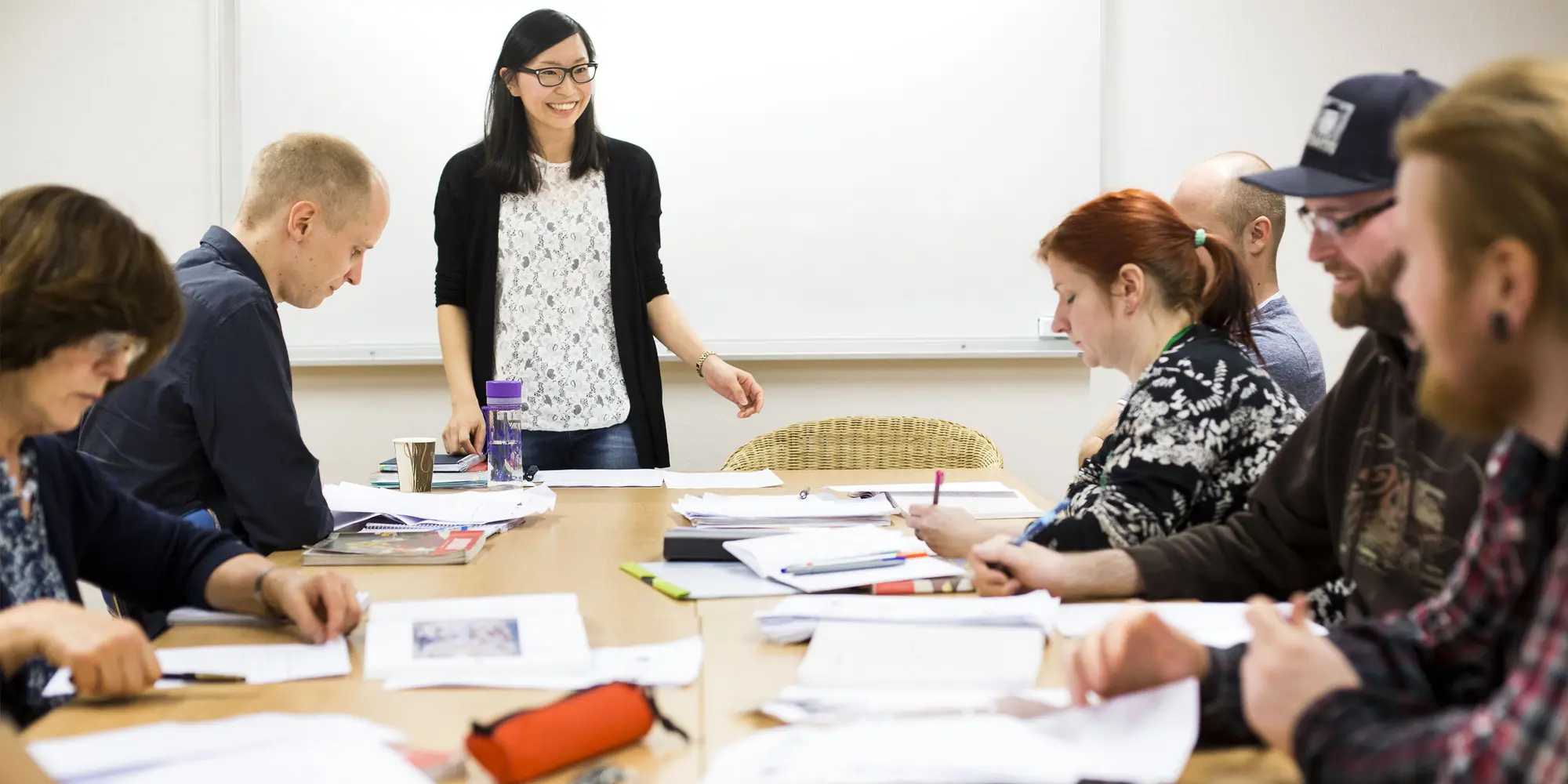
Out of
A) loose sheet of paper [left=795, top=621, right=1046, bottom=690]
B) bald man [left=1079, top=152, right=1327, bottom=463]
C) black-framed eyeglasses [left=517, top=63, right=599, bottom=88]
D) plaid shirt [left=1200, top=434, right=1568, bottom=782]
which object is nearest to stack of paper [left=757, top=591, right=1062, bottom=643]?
loose sheet of paper [left=795, top=621, right=1046, bottom=690]

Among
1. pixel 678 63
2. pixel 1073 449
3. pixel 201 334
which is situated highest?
pixel 678 63

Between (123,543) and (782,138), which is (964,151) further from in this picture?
(123,543)

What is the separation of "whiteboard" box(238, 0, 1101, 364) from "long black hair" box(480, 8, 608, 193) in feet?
2.74

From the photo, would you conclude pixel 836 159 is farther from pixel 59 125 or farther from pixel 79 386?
pixel 79 386

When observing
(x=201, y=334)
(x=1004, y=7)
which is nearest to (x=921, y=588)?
(x=201, y=334)

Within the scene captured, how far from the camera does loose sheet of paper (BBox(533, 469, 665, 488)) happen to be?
2.71 m

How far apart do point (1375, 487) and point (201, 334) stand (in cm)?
165

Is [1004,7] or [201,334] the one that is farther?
[1004,7]

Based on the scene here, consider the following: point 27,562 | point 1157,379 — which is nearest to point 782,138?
point 1157,379

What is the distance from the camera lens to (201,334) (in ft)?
6.35

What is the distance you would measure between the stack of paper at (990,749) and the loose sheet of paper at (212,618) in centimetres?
72

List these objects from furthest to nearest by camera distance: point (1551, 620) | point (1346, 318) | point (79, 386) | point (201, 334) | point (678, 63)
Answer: point (678, 63) → point (201, 334) → point (1346, 318) → point (79, 386) → point (1551, 620)

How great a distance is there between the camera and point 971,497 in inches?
99.9

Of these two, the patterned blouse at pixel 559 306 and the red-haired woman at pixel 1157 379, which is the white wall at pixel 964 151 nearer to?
the patterned blouse at pixel 559 306
